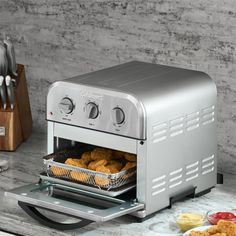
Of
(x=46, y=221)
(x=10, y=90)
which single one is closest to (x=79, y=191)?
(x=46, y=221)

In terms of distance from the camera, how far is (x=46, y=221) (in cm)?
230

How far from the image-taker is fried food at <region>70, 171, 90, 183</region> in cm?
234

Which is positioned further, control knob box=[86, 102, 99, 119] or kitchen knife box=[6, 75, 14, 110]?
kitchen knife box=[6, 75, 14, 110]

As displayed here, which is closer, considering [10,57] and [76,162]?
[76,162]

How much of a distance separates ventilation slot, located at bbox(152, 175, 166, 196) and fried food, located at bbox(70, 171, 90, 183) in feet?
0.56

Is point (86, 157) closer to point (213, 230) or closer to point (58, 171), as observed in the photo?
point (58, 171)

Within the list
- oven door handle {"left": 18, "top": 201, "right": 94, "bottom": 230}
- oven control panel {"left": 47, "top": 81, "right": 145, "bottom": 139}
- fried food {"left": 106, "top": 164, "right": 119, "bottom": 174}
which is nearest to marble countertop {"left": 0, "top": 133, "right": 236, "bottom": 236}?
oven door handle {"left": 18, "top": 201, "right": 94, "bottom": 230}

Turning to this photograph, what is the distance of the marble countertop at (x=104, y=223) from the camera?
2.27 meters

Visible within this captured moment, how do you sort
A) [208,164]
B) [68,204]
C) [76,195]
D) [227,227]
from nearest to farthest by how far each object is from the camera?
[227,227]
[68,204]
[76,195]
[208,164]

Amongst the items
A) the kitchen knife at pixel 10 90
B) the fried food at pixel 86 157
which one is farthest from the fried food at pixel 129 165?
the kitchen knife at pixel 10 90

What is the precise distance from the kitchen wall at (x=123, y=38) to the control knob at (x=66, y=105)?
0.53 meters

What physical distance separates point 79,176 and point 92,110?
0.58 ft

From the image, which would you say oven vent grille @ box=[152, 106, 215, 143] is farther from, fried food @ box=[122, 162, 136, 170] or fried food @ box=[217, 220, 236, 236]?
fried food @ box=[217, 220, 236, 236]

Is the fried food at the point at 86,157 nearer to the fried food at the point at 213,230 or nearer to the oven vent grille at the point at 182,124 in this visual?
the oven vent grille at the point at 182,124
